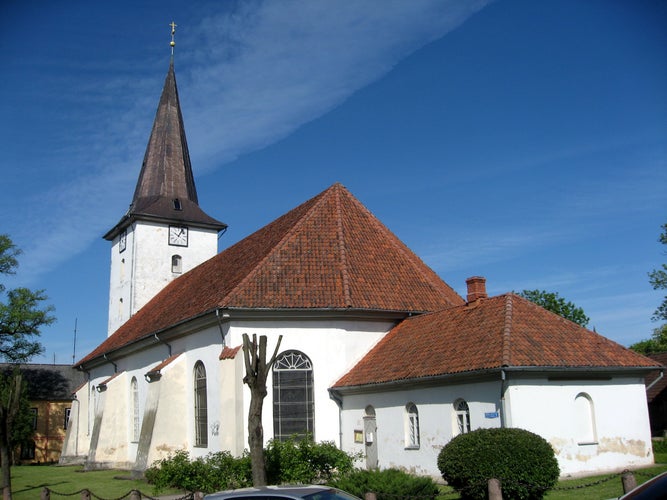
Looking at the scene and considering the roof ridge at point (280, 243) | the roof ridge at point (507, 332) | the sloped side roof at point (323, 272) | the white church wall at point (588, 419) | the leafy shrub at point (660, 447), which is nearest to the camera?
the roof ridge at point (507, 332)

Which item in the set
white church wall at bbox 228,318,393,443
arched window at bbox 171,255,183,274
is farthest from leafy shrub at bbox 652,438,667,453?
arched window at bbox 171,255,183,274

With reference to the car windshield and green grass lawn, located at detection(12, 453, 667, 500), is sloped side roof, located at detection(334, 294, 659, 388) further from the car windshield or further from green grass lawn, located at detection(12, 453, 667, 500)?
the car windshield

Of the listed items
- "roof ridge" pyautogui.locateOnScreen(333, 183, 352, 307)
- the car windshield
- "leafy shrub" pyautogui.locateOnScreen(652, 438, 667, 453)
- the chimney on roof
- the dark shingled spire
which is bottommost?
"leafy shrub" pyautogui.locateOnScreen(652, 438, 667, 453)

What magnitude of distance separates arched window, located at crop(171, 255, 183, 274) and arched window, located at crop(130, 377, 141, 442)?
8148 millimetres

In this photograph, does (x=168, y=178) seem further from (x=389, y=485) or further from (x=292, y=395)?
(x=389, y=485)

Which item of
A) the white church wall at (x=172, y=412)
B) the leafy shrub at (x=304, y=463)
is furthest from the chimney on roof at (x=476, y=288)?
the white church wall at (x=172, y=412)

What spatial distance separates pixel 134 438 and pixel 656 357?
30087 millimetres

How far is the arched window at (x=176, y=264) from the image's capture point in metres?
36.8

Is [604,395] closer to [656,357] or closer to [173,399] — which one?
[173,399]

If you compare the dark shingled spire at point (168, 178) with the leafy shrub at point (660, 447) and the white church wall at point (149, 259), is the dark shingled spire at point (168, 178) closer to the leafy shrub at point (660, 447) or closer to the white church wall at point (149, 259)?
the white church wall at point (149, 259)

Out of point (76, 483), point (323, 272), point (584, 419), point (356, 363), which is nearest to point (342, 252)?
point (323, 272)

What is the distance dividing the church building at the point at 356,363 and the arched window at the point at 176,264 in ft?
16.8

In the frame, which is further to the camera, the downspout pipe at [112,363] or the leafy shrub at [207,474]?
the downspout pipe at [112,363]

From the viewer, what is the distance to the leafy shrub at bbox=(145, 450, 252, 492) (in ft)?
55.9
